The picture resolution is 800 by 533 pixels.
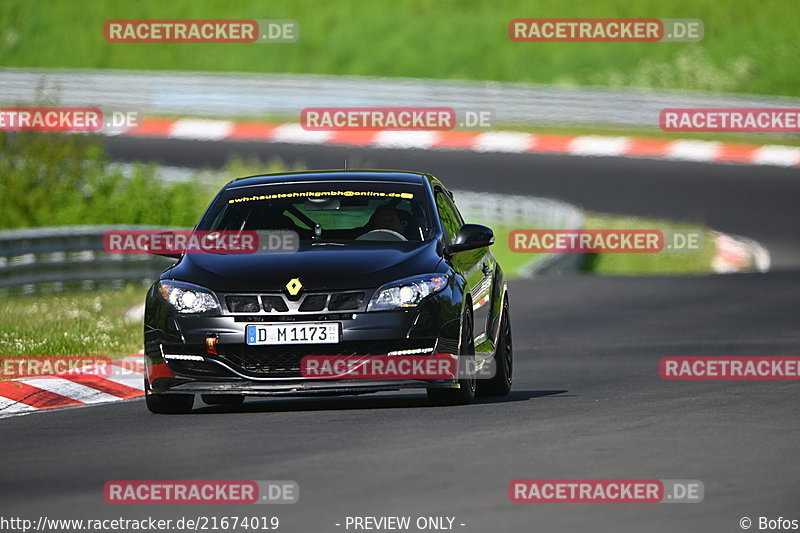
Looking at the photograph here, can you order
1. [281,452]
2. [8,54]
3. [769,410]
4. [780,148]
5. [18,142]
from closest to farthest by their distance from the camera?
[281,452]
[769,410]
[18,142]
[780,148]
[8,54]

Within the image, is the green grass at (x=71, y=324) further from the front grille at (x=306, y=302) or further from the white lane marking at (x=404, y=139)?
the white lane marking at (x=404, y=139)

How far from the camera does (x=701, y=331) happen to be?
18500 mm

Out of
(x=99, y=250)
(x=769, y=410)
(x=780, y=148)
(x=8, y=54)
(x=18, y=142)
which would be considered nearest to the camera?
(x=769, y=410)

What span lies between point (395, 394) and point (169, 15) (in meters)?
37.6

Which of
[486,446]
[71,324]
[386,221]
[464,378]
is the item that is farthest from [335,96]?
[486,446]

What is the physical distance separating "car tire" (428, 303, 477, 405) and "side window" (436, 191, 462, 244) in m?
0.80

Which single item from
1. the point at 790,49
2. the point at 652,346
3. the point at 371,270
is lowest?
the point at 652,346

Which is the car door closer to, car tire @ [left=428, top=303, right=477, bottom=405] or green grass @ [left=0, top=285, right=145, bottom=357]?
car tire @ [left=428, top=303, right=477, bottom=405]

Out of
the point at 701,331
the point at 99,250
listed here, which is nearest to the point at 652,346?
the point at 701,331

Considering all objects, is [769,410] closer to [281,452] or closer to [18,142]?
[281,452]

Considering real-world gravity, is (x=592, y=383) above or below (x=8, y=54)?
below

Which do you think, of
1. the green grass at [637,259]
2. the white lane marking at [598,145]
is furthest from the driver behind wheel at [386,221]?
the white lane marking at [598,145]

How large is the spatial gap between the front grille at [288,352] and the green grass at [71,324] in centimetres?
438

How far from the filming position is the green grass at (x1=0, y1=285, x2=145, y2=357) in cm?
1500
